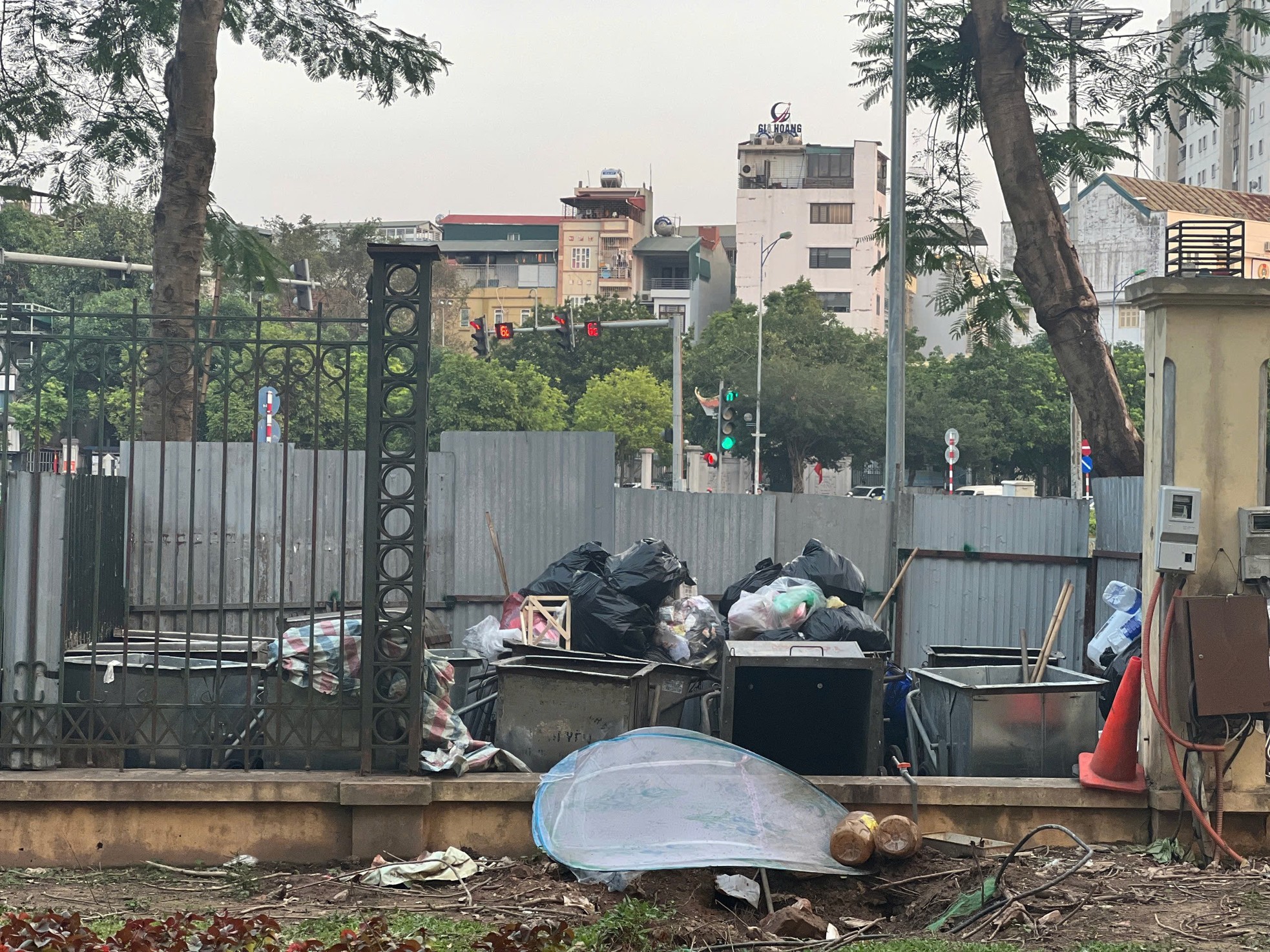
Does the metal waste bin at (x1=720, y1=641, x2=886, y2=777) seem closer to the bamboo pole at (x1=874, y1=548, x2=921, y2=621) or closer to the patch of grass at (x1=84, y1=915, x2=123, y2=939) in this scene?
the patch of grass at (x1=84, y1=915, x2=123, y2=939)

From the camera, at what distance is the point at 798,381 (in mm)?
57031

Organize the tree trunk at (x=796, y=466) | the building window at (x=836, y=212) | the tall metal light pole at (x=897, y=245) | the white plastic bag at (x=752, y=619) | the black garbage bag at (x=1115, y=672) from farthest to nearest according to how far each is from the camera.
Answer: the building window at (x=836, y=212) < the tree trunk at (x=796, y=466) < the tall metal light pole at (x=897, y=245) < the white plastic bag at (x=752, y=619) < the black garbage bag at (x=1115, y=672)

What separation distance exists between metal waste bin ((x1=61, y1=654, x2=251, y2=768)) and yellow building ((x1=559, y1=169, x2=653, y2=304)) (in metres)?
91.5

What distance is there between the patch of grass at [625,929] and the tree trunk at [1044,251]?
732cm

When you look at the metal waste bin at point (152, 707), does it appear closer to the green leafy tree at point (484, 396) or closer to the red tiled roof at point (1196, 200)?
the green leafy tree at point (484, 396)

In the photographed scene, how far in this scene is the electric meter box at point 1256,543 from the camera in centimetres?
677

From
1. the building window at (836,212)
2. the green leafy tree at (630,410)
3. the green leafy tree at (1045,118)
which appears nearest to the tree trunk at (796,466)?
the green leafy tree at (630,410)

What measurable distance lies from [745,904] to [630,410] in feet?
184

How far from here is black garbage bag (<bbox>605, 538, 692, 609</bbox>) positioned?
383 inches

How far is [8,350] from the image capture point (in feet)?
22.5

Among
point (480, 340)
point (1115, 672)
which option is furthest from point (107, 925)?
point (480, 340)

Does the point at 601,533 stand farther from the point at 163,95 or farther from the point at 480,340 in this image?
the point at 480,340

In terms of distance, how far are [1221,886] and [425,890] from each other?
3820 millimetres

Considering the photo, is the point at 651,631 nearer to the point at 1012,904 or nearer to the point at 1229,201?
the point at 1012,904
